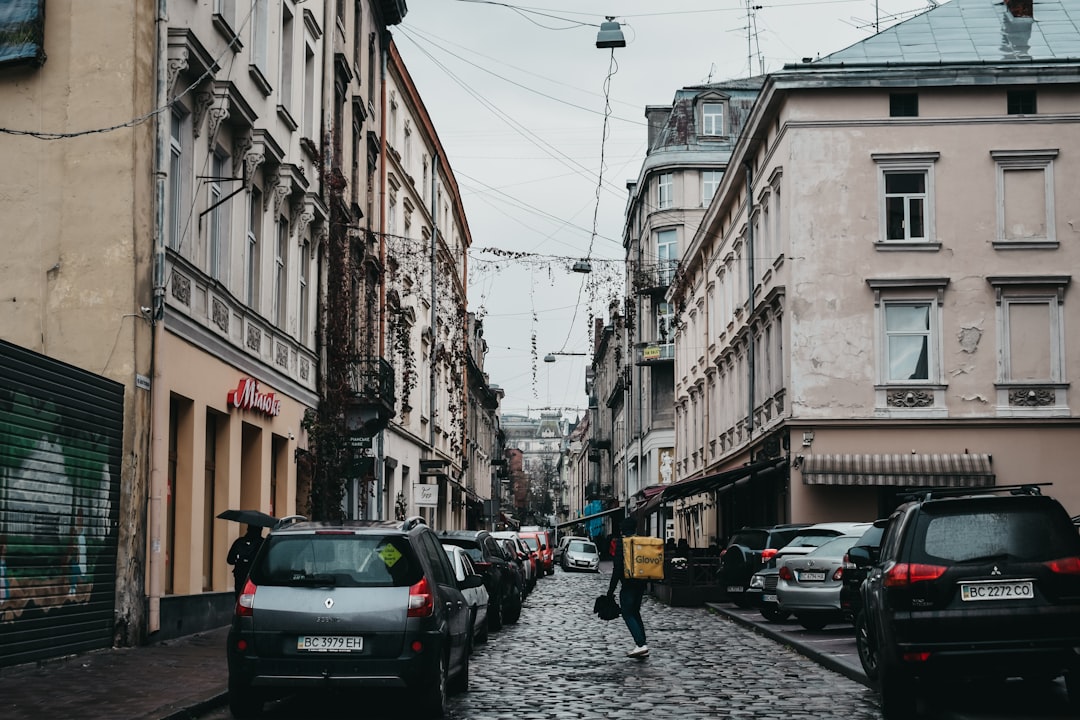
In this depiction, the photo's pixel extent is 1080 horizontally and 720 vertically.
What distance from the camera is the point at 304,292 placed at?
28703mm

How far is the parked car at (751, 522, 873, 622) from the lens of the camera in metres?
22.5

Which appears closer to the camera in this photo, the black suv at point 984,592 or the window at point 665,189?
the black suv at point 984,592

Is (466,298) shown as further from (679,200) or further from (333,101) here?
(333,101)

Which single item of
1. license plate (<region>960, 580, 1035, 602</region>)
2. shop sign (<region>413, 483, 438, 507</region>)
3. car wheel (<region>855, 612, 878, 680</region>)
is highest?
shop sign (<region>413, 483, 438, 507</region>)

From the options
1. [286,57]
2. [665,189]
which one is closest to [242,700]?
[286,57]

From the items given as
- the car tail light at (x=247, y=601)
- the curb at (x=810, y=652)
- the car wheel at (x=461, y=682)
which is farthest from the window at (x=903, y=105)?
the car tail light at (x=247, y=601)

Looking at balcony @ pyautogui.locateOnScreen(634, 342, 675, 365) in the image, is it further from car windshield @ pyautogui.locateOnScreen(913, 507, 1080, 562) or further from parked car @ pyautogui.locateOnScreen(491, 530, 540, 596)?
car windshield @ pyautogui.locateOnScreen(913, 507, 1080, 562)

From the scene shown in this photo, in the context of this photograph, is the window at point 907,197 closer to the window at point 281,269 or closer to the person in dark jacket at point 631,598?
the window at point 281,269

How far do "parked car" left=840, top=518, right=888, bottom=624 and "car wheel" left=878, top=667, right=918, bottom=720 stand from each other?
150 cm

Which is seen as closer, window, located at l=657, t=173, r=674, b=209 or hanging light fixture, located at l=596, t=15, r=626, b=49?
hanging light fixture, located at l=596, t=15, r=626, b=49

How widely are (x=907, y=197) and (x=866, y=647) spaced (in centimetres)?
2302

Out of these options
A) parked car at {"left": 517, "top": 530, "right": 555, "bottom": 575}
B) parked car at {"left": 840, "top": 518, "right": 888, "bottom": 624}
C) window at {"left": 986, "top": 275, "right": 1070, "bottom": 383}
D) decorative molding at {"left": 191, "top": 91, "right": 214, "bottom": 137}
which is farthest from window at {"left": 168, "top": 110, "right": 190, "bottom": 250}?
parked car at {"left": 517, "top": 530, "right": 555, "bottom": 575}

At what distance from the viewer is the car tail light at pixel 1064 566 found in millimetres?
10539

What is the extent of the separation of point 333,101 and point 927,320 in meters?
14.8
